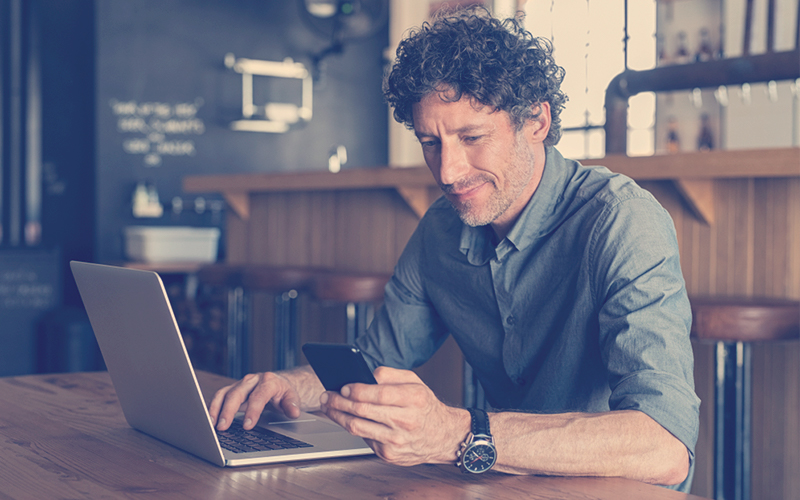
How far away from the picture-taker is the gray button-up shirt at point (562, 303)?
109 centimetres

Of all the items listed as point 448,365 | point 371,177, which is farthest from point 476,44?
point 448,365

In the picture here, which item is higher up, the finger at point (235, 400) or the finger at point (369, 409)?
the finger at point (369, 409)

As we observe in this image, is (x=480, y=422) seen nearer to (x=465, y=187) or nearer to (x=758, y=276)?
(x=465, y=187)

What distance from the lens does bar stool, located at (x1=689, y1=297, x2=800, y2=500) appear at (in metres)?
1.96

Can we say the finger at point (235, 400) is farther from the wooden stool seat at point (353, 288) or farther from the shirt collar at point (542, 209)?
the wooden stool seat at point (353, 288)

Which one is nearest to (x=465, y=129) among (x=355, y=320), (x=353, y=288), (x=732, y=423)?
(x=732, y=423)

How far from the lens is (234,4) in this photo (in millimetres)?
5617

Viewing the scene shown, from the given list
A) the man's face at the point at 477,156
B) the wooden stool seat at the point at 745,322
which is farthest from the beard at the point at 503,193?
the wooden stool seat at the point at 745,322

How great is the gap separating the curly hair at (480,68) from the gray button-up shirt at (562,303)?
120 millimetres

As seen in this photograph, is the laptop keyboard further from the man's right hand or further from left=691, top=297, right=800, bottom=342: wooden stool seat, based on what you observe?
left=691, top=297, right=800, bottom=342: wooden stool seat

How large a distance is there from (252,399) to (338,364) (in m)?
0.34

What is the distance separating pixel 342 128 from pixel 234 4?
3.68 feet

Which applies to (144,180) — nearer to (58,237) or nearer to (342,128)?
(58,237)

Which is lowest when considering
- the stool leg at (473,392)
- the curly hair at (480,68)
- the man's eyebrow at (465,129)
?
the stool leg at (473,392)
